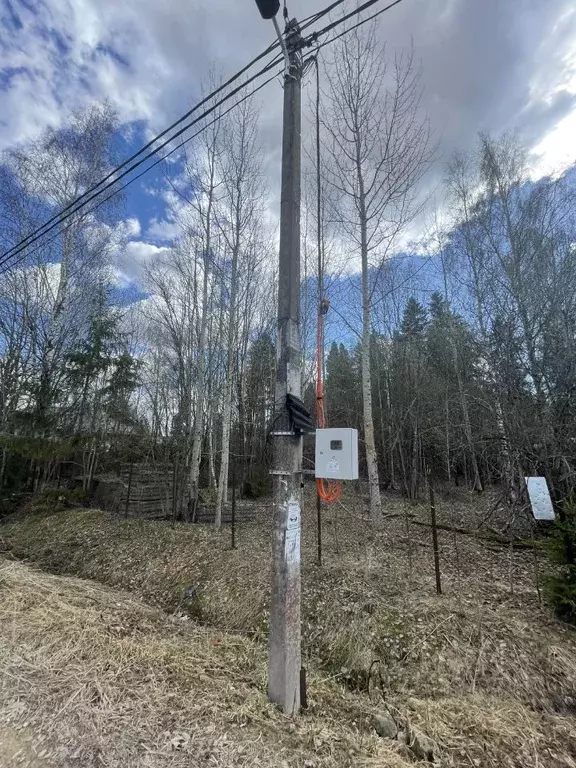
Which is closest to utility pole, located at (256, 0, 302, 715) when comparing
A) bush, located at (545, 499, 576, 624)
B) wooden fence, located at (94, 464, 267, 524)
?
bush, located at (545, 499, 576, 624)

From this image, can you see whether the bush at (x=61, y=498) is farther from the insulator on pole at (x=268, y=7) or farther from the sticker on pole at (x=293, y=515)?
the insulator on pole at (x=268, y=7)

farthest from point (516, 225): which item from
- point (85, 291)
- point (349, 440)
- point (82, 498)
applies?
point (82, 498)

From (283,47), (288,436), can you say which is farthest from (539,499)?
(283,47)

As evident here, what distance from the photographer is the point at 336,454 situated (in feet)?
8.18

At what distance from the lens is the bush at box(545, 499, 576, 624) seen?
3.38 m

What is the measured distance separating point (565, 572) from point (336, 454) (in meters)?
2.93

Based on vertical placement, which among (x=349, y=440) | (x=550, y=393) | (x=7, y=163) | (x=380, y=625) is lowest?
(x=380, y=625)

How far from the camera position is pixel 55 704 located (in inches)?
88.7

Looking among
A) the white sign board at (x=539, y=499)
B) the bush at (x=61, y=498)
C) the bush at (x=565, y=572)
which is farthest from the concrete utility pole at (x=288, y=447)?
the bush at (x=61, y=498)

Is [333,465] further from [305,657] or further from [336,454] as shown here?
[305,657]

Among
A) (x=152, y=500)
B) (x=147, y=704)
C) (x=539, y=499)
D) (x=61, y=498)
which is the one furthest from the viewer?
(x=152, y=500)

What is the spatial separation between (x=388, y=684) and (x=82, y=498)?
29.0ft

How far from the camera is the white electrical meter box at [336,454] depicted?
2.44m

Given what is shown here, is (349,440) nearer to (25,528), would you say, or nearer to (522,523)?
(522,523)
